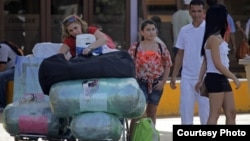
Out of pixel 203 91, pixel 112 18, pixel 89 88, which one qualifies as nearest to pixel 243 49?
pixel 112 18

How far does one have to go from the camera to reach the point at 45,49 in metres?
8.16

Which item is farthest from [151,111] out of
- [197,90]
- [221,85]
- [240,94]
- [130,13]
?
[130,13]

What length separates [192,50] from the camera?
858 cm

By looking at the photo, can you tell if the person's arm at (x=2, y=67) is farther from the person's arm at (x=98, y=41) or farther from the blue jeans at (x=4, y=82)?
the person's arm at (x=98, y=41)

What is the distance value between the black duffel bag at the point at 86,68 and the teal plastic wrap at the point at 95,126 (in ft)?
1.30

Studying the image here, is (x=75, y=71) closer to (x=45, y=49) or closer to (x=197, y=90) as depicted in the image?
(x=45, y=49)

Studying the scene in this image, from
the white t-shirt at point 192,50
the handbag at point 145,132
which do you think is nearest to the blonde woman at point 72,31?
the handbag at point 145,132

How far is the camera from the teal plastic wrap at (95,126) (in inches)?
263

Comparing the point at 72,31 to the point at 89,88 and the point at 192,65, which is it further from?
the point at 192,65

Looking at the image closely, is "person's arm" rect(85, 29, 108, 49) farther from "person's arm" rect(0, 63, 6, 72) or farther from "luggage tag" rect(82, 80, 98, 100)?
"person's arm" rect(0, 63, 6, 72)

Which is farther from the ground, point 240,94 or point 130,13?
point 130,13

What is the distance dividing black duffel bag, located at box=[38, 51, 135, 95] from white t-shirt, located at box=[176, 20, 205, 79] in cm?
164

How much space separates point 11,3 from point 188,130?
8.18m

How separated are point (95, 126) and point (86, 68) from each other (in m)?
0.58
